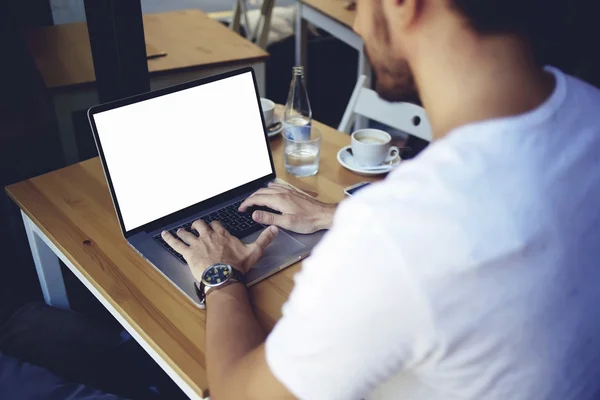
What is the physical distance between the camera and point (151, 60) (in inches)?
81.0

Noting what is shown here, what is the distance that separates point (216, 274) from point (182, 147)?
0.32m

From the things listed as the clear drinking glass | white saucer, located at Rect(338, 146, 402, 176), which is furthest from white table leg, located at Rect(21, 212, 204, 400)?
white saucer, located at Rect(338, 146, 402, 176)

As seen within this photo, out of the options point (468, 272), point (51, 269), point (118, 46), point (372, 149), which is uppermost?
point (468, 272)

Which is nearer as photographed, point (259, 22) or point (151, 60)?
point (151, 60)

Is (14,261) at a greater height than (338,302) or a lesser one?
lesser

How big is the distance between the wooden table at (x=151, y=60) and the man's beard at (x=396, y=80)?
4.45ft

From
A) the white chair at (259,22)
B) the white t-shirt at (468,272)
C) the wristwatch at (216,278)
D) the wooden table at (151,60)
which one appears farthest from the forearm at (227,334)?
the white chair at (259,22)

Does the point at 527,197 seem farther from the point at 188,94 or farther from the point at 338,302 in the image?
the point at 188,94

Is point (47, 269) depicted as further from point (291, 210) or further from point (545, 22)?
point (545, 22)

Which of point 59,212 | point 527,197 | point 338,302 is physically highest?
point 527,197

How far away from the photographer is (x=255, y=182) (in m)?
1.23

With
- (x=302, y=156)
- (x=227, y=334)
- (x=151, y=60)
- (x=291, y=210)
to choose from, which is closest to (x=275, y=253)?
(x=291, y=210)

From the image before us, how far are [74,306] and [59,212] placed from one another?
16.8 inches

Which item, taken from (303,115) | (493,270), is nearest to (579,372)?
(493,270)
